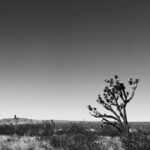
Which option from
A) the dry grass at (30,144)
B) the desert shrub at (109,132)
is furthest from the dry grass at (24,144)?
the desert shrub at (109,132)

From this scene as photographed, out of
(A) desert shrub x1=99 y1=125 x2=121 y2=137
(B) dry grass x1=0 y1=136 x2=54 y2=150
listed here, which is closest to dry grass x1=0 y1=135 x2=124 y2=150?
(B) dry grass x1=0 y1=136 x2=54 y2=150

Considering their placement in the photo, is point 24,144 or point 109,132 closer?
point 24,144

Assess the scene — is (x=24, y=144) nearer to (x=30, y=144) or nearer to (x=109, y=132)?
(x=30, y=144)

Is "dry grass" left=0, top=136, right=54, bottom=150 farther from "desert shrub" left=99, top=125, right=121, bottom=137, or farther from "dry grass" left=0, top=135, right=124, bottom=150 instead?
"desert shrub" left=99, top=125, right=121, bottom=137

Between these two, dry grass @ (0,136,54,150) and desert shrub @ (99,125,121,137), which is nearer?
dry grass @ (0,136,54,150)

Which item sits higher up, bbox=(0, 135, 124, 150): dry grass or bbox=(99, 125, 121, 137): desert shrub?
bbox=(99, 125, 121, 137): desert shrub

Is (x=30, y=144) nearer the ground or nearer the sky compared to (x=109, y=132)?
nearer the ground

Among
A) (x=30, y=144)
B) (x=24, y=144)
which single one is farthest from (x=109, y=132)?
(x=24, y=144)

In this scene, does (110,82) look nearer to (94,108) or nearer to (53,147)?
(94,108)

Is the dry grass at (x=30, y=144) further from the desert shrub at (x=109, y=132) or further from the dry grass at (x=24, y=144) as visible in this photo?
the desert shrub at (x=109, y=132)

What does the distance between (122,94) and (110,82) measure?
3.55 ft

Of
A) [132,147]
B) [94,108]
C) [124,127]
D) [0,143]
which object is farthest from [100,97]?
[0,143]

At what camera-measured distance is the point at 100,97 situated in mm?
16406

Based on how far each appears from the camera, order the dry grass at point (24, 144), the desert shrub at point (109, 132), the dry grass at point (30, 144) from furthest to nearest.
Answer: the desert shrub at point (109, 132)
the dry grass at point (30, 144)
the dry grass at point (24, 144)
